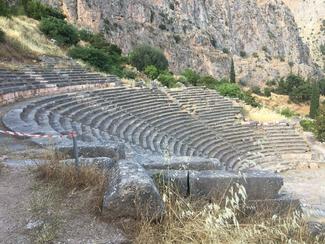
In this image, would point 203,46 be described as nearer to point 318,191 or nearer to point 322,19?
point 318,191

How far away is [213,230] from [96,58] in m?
29.5

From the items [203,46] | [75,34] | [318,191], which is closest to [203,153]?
[318,191]

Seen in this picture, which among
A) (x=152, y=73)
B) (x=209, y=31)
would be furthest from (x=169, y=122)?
(x=209, y=31)

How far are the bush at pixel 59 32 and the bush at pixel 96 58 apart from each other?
2.23 metres

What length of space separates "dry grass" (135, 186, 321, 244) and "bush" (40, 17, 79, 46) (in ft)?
100

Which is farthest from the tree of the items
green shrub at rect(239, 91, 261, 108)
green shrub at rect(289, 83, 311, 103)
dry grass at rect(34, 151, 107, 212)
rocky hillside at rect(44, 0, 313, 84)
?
rocky hillside at rect(44, 0, 313, 84)

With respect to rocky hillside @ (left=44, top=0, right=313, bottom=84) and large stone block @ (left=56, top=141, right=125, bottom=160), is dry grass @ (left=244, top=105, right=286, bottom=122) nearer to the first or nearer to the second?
large stone block @ (left=56, top=141, right=125, bottom=160)

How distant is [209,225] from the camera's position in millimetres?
3223

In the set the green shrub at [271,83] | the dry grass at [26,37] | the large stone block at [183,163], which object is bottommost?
the green shrub at [271,83]

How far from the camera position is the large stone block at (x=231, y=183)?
4.64 metres

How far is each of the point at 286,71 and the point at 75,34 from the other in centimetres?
6119

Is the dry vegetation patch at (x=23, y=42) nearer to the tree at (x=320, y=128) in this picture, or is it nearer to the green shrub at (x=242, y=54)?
the tree at (x=320, y=128)

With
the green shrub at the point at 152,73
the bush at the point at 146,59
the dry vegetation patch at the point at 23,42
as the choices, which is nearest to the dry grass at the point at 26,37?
the dry vegetation patch at the point at 23,42

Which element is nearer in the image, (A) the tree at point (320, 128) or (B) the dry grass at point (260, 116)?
(A) the tree at point (320, 128)
